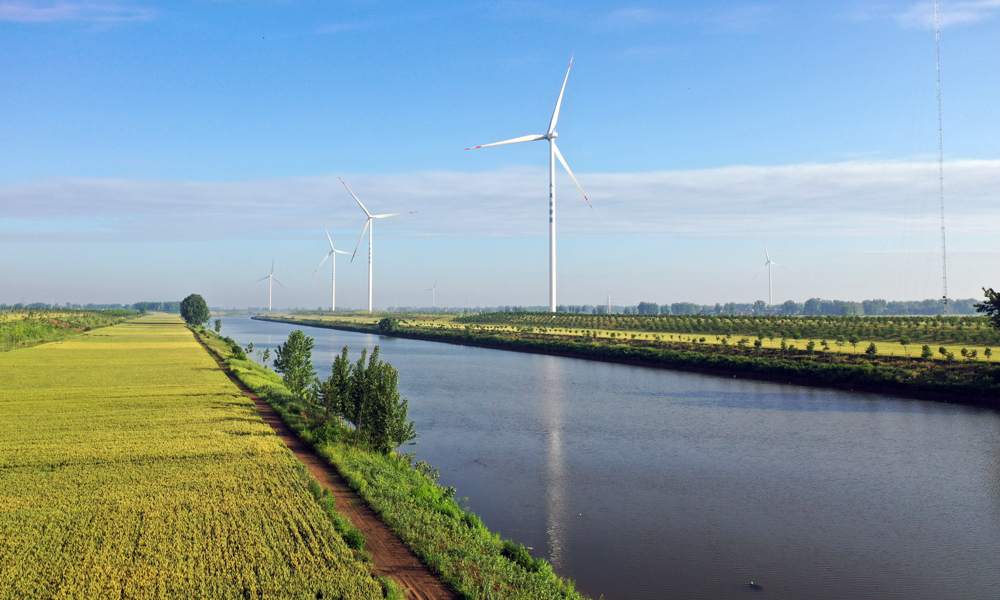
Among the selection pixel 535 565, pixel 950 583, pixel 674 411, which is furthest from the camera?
pixel 674 411

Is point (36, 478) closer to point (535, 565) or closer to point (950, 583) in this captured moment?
point (535, 565)

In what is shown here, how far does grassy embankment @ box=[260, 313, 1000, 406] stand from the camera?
4291 centimetres

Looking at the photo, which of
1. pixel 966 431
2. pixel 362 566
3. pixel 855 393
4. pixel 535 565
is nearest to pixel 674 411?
pixel 966 431

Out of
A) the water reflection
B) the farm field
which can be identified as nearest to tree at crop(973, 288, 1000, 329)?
the farm field

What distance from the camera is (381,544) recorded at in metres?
13.7

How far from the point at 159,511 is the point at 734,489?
17306 mm

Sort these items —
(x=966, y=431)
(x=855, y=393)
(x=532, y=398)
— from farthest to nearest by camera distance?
(x=855, y=393)
(x=532, y=398)
(x=966, y=431)

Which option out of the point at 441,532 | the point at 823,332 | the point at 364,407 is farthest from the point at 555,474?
the point at 823,332

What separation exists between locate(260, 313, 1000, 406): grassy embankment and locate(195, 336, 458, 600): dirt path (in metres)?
41.1

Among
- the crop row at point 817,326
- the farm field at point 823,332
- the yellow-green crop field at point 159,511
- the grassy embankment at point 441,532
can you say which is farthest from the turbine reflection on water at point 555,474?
the crop row at point 817,326

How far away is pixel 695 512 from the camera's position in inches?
733

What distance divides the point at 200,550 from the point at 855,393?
149 feet

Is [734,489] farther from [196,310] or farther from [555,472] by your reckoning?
[196,310]

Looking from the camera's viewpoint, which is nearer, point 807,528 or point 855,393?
point 807,528
